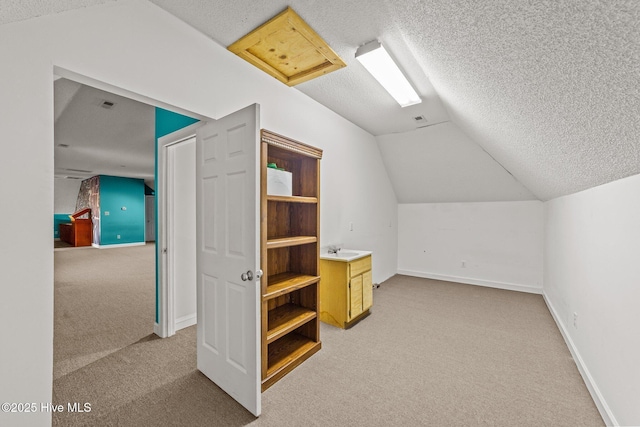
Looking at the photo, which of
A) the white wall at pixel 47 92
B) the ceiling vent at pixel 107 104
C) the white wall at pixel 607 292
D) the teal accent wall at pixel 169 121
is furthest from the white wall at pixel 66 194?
the white wall at pixel 607 292

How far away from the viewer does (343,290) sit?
9.75 feet

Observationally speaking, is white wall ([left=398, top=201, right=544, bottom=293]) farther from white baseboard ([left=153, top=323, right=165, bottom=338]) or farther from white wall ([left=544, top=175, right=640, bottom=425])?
white baseboard ([left=153, top=323, right=165, bottom=338])

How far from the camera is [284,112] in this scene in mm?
2854

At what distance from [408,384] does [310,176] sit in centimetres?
198

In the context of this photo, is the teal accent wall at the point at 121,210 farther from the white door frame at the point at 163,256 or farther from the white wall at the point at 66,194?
the white door frame at the point at 163,256

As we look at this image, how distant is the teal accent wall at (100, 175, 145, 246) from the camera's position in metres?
9.32

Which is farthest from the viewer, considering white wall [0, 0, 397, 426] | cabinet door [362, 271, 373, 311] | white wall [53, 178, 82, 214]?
white wall [53, 178, 82, 214]

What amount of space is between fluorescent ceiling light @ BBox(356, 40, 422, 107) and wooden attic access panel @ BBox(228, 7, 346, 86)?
0.25 meters

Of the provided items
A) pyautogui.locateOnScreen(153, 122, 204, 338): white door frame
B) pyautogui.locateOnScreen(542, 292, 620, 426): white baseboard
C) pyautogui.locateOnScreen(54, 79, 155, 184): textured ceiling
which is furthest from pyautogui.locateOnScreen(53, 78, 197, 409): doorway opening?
pyautogui.locateOnScreen(542, 292, 620, 426): white baseboard

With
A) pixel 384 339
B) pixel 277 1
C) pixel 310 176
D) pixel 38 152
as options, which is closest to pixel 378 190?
pixel 310 176

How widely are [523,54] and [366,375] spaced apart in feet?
7.40

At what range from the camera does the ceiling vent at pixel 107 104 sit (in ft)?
10.6

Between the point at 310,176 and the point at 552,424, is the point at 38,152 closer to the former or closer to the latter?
the point at 310,176

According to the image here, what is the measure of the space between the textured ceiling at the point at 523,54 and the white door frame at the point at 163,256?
1.44 meters
